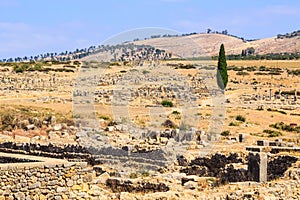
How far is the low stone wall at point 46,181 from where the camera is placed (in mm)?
8602

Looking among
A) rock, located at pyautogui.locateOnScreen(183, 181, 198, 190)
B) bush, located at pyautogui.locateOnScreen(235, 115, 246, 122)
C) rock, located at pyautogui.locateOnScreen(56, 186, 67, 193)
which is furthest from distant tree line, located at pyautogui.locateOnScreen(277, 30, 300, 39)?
rock, located at pyautogui.locateOnScreen(56, 186, 67, 193)

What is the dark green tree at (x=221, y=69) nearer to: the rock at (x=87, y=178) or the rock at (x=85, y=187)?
the rock at (x=87, y=178)

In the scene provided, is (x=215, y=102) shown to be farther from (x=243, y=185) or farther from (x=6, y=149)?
(x=243, y=185)

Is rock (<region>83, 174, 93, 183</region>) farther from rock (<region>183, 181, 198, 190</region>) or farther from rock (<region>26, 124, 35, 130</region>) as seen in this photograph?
rock (<region>26, 124, 35, 130</region>)

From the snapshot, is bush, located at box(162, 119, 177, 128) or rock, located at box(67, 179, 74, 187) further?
bush, located at box(162, 119, 177, 128)

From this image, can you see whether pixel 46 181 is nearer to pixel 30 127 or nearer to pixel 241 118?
pixel 30 127

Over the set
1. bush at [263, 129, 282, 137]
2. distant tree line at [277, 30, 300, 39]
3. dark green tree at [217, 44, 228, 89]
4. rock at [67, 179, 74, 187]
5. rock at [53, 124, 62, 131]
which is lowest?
bush at [263, 129, 282, 137]

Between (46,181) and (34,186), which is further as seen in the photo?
(46,181)

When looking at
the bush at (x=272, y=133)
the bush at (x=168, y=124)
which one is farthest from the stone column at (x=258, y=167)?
the bush at (x=168, y=124)

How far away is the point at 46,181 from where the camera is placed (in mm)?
8875

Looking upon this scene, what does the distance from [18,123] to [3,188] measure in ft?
49.9

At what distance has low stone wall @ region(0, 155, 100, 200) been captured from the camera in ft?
28.2

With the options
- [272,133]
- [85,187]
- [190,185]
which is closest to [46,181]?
[85,187]

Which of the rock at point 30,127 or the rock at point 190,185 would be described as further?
the rock at point 30,127
